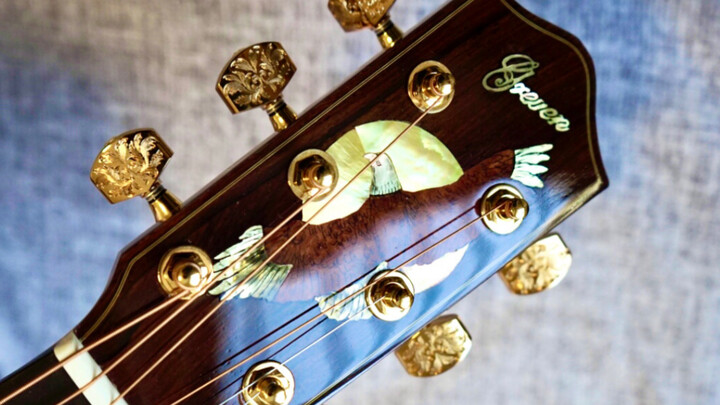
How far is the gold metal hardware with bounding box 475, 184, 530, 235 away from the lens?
2.07ft

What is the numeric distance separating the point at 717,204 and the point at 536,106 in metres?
0.57

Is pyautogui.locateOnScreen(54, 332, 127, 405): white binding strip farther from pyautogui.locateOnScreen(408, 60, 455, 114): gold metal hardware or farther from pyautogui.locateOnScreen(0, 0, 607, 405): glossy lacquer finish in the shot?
pyautogui.locateOnScreen(408, 60, 455, 114): gold metal hardware

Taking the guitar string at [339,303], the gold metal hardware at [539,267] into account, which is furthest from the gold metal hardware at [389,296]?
the gold metal hardware at [539,267]

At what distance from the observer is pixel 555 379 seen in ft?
3.60

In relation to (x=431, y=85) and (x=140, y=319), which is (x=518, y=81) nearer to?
(x=431, y=85)

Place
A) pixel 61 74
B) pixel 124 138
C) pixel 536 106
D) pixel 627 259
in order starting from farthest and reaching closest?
pixel 627 259, pixel 61 74, pixel 536 106, pixel 124 138

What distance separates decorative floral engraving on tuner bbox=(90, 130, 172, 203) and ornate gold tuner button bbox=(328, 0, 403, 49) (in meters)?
0.18

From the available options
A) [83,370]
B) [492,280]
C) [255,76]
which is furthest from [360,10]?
[492,280]

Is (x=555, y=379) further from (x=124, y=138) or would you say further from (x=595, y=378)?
(x=124, y=138)

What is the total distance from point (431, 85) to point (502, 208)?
120 mm

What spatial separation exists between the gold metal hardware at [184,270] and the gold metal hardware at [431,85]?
0.21 metres

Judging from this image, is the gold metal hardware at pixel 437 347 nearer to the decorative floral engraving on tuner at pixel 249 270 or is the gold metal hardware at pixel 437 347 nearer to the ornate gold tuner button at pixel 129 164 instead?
the decorative floral engraving on tuner at pixel 249 270

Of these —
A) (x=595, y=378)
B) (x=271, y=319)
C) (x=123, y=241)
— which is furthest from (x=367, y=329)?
(x=595, y=378)

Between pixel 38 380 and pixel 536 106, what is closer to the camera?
pixel 38 380
